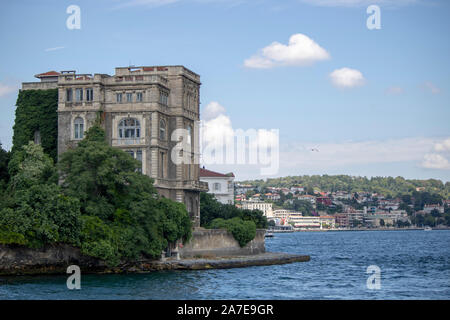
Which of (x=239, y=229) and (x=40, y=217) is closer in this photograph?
(x=40, y=217)

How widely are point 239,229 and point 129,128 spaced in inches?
551

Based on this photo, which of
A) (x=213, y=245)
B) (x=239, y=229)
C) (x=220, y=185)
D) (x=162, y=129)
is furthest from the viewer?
(x=220, y=185)

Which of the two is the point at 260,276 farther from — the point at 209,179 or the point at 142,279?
the point at 209,179

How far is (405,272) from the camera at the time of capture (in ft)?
220

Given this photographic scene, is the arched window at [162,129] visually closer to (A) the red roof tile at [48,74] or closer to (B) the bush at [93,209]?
(B) the bush at [93,209]

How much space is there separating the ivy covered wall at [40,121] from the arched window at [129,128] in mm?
6550

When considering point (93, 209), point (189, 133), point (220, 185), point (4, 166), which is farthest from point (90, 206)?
point (220, 185)

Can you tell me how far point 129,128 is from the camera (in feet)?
233

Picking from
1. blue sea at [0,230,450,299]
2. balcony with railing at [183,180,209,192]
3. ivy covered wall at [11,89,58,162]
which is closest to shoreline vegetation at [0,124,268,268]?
ivy covered wall at [11,89,58,162]

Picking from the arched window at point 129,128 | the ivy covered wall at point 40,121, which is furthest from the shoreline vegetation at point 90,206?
the ivy covered wall at point 40,121

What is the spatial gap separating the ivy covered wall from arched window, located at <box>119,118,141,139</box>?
6.55 meters

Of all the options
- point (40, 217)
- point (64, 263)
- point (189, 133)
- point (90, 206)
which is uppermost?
point (189, 133)

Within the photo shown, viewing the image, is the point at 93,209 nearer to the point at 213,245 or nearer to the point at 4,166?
the point at 213,245
